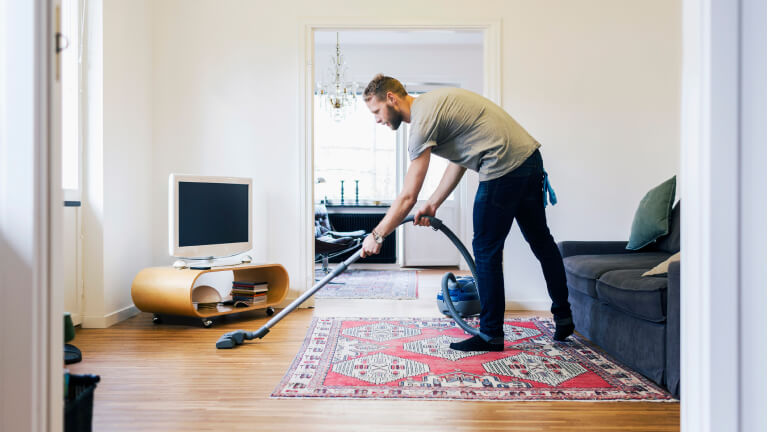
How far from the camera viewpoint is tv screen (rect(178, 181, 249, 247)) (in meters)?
3.18

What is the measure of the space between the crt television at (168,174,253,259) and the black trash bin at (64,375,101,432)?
2.05 metres

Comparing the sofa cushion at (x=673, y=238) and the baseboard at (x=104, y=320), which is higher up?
the sofa cushion at (x=673, y=238)

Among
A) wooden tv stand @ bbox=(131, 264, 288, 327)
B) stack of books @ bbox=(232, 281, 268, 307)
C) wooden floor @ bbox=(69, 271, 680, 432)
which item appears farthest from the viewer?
stack of books @ bbox=(232, 281, 268, 307)

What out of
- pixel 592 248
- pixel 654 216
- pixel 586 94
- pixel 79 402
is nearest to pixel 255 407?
pixel 79 402

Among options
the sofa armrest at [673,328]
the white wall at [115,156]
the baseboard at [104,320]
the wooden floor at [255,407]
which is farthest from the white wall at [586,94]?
the baseboard at [104,320]

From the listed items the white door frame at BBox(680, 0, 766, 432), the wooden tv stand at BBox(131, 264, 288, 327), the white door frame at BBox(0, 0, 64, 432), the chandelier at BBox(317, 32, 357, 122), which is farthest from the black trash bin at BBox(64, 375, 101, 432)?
the chandelier at BBox(317, 32, 357, 122)

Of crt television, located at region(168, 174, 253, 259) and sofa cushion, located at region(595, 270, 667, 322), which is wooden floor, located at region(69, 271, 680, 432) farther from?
crt television, located at region(168, 174, 253, 259)

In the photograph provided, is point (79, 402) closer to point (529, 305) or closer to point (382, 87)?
point (382, 87)

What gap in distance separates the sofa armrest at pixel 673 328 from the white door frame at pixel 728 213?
856mm

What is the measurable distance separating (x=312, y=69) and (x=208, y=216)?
1196 millimetres

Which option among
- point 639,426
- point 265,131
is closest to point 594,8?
point 265,131

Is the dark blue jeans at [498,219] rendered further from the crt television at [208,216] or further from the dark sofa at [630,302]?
the crt television at [208,216]

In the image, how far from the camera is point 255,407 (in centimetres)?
179

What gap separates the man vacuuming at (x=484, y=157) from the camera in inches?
93.9
